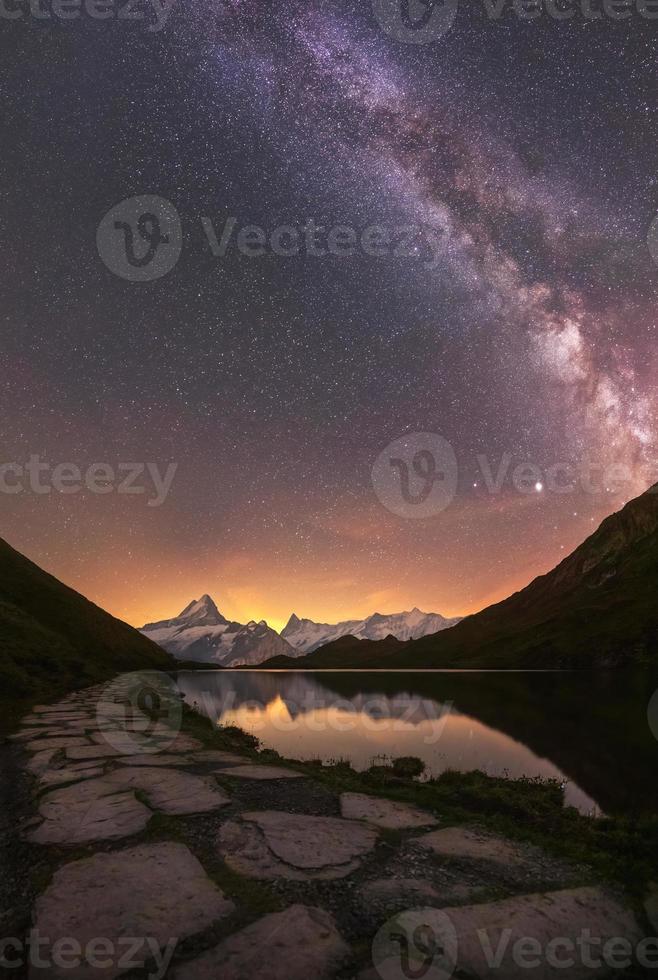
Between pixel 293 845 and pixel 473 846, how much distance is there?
69.8 inches

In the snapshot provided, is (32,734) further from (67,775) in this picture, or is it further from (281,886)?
(281,886)

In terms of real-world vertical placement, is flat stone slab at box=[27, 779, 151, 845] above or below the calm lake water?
above

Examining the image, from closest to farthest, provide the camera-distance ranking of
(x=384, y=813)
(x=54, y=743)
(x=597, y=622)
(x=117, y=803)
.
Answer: (x=117, y=803) < (x=384, y=813) < (x=54, y=743) < (x=597, y=622)

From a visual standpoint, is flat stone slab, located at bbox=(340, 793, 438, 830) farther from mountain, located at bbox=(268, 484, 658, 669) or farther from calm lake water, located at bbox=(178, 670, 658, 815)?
mountain, located at bbox=(268, 484, 658, 669)

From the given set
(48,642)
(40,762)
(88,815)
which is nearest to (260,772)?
(88,815)

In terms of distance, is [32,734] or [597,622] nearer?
[32,734]

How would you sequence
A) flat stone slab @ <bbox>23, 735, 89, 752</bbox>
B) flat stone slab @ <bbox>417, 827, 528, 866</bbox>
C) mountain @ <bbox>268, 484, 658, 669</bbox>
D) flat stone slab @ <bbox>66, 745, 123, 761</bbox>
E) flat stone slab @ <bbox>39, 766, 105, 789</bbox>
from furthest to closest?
mountain @ <bbox>268, 484, 658, 669</bbox> → flat stone slab @ <bbox>23, 735, 89, 752</bbox> → flat stone slab @ <bbox>66, 745, 123, 761</bbox> → flat stone slab @ <bbox>39, 766, 105, 789</bbox> → flat stone slab @ <bbox>417, 827, 528, 866</bbox>

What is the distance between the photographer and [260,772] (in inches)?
291

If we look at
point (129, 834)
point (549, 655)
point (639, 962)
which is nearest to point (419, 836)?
point (639, 962)

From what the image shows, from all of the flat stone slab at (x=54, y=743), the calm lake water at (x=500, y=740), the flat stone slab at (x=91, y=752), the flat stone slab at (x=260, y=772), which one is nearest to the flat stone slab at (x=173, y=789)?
the flat stone slab at (x=260, y=772)

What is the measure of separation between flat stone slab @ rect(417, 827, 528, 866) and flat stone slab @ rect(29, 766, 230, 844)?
2.51 meters

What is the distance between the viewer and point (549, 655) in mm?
127625

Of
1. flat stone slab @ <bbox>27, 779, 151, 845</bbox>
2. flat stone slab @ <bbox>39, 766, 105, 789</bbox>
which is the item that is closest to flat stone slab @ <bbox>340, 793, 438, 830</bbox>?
flat stone slab @ <bbox>27, 779, 151, 845</bbox>

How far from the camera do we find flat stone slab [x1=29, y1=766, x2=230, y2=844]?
4.66 metres
